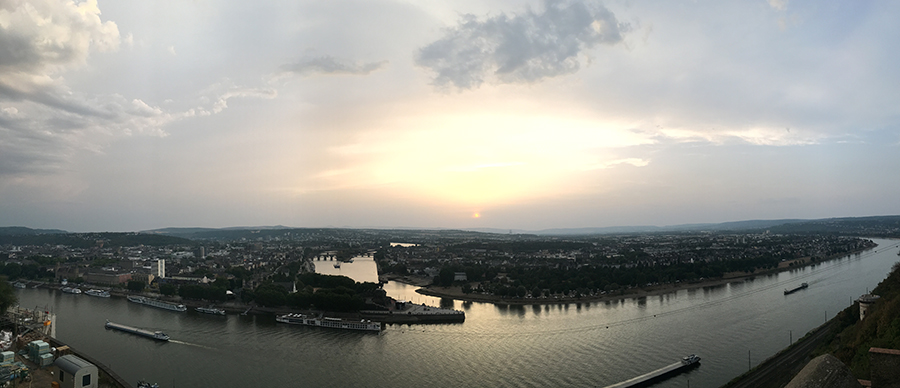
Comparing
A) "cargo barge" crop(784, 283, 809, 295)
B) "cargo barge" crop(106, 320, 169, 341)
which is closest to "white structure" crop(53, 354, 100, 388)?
"cargo barge" crop(106, 320, 169, 341)

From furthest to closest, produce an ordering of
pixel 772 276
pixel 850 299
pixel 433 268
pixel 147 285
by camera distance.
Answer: pixel 433 268
pixel 772 276
pixel 147 285
pixel 850 299

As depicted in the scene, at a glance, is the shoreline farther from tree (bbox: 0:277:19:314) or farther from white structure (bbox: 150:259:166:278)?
tree (bbox: 0:277:19:314)

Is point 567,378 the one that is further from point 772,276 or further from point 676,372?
point 772,276

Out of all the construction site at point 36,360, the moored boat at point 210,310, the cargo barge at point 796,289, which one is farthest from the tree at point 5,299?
the cargo barge at point 796,289

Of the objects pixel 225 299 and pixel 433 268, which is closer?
pixel 225 299

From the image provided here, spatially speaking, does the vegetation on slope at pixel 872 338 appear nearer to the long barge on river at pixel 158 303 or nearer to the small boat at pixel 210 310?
the small boat at pixel 210 310

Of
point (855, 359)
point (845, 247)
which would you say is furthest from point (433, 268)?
point (845, 247)
